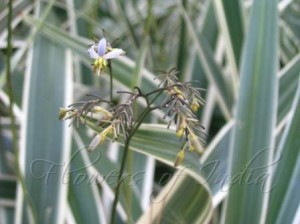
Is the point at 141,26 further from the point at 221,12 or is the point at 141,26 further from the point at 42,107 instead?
the point at 42,107

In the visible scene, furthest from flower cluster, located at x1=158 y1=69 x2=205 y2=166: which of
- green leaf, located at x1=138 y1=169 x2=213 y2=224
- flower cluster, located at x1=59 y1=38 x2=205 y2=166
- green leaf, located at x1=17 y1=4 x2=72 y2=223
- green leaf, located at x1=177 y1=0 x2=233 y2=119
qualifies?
green leaf, located at x1=177 y1=0 x2=233 y2=119

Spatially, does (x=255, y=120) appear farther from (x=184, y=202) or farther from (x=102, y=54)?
(x=102, y=54)

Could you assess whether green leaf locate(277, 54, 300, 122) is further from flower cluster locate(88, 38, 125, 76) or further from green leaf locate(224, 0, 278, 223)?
flower cluster locate(88, 38, 125, 76)

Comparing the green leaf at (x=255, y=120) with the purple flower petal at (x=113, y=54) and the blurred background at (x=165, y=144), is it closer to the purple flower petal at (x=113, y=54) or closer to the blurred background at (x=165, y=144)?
the blurred background at (x=165, y=144)

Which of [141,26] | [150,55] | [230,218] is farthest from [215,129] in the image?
[230,218]

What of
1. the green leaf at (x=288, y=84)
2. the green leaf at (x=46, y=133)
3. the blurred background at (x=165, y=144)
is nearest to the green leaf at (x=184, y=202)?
the blurred background at (x=165, y=144)

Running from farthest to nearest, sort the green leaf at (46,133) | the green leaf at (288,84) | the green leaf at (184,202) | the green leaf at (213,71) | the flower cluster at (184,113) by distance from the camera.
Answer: the green leaf at (213,71)
the green leaf at (288,84)
the green leaf at (46,133)
the green leaf at (184,202)
the flower cluster at (184,113)
